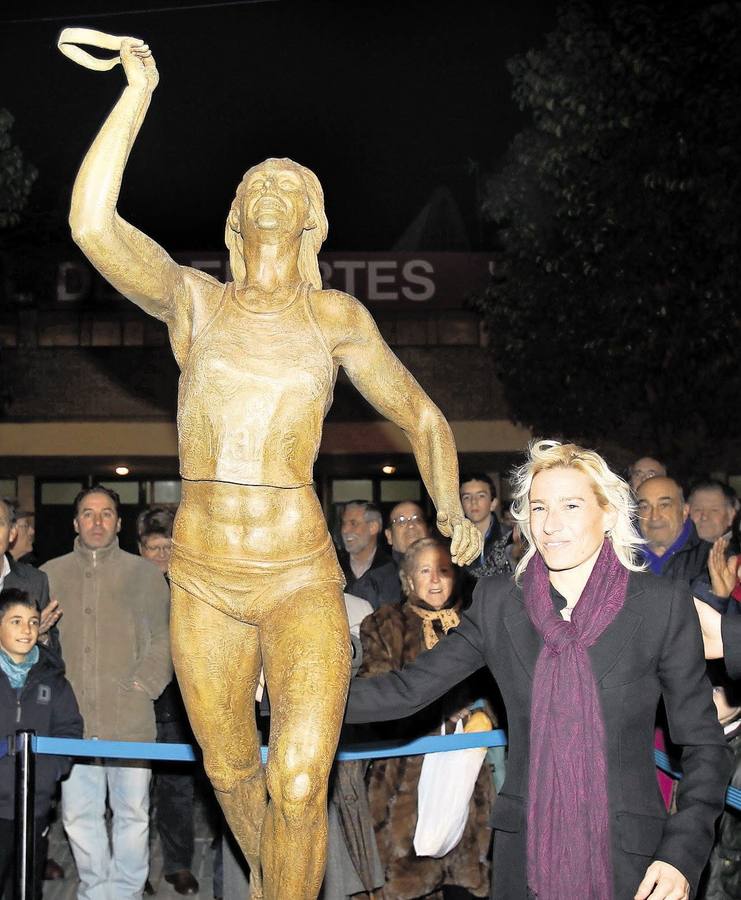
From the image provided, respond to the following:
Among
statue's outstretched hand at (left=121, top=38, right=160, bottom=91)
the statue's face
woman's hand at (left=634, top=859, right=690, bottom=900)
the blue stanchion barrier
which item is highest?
statue's outstretched hand at (left=121, top=38, right=160, bottom=91)

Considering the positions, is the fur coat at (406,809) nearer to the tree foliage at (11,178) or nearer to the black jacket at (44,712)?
the black jacket at (44,712)

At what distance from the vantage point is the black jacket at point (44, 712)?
5.90 metres

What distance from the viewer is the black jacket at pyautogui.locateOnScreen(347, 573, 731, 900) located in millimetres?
3131

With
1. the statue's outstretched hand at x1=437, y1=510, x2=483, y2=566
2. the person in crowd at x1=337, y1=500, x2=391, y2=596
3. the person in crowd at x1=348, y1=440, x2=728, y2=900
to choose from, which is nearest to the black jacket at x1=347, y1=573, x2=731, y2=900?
the person in crowd at x1=348, y1=440, x2=728, y2=900

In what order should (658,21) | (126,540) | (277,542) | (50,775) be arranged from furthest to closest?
(126,540)
(658,21)
(50,775)
(277,542)

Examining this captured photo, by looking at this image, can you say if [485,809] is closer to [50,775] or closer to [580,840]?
[50,775]

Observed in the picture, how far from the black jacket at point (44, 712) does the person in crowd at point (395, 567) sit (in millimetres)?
2085

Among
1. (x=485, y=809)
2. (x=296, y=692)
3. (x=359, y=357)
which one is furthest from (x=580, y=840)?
(x=485, y=809)

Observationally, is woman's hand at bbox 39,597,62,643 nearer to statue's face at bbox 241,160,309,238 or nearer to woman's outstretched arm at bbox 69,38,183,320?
woman's outstretched arm at bbox 69,38,183,320

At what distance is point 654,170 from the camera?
13.1 meters

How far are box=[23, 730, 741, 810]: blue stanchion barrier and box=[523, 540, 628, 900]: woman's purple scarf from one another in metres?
1.55

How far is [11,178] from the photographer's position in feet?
46.7

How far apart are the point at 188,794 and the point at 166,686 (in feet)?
2.15

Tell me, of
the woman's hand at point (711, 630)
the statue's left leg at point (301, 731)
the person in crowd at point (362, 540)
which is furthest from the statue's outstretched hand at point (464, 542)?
the person in crowd at point (362, 540)
